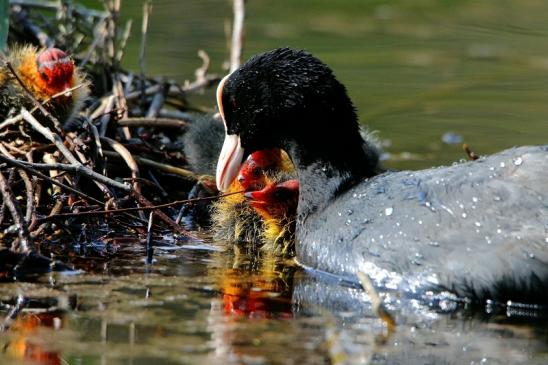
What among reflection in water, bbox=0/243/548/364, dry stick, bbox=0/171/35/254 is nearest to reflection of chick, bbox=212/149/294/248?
reflection in water, bbox=0/243/548/364

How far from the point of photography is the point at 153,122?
614 centimetres

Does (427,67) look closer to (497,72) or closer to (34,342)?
(497,72)

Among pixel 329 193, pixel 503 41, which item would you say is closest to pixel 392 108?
pixel 503 41

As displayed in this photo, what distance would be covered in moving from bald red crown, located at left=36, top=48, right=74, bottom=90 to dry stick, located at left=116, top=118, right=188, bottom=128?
438 millimetres

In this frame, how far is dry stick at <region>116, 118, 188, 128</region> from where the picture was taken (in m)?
5.98

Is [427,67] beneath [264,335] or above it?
above

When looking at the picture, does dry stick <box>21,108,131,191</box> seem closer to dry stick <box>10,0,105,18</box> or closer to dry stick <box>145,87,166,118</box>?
dry stick <box>145,87,166,118</box>

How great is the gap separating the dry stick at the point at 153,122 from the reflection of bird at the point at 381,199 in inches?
35.7

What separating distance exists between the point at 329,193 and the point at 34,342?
1.68 metres

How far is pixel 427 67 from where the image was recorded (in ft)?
30.4

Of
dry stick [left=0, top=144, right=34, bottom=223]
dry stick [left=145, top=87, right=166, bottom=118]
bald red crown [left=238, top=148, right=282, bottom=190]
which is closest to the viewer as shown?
dry stick [left=0, top=144, right=34, bottom=223]

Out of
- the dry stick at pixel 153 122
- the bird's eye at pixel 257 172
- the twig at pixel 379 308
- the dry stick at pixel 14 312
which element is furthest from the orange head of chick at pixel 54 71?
the twig at pixel 379 308

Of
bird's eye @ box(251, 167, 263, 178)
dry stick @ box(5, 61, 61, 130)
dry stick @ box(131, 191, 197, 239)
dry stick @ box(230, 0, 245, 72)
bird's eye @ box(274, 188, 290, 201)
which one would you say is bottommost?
dry stick @ box(131, 191, 197, 239)

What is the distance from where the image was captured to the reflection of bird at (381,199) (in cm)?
414
